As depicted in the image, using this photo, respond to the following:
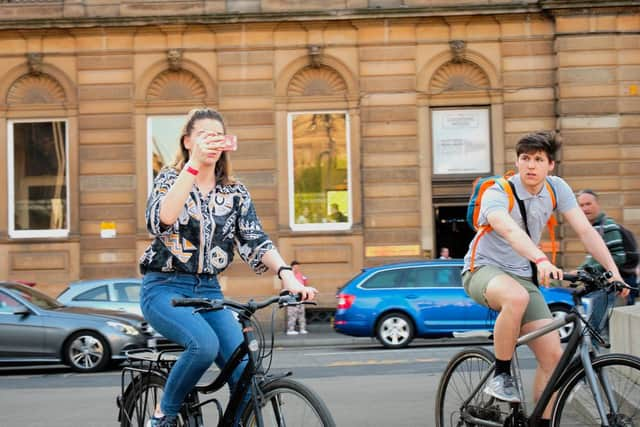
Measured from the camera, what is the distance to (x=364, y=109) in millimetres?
25375

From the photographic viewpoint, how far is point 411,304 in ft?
63.9

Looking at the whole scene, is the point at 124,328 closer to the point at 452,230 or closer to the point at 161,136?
the point at 161,136

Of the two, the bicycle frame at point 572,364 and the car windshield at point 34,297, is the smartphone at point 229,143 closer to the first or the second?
the bicycle frame at point 572,364

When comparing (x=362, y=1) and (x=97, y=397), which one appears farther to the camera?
(x=362, y=1)

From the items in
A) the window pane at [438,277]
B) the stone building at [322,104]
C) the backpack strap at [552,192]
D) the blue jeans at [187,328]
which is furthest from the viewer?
the stone building at [322,104]

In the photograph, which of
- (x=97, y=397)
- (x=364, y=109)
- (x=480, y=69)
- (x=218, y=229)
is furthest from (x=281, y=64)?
(x=218, y=229)

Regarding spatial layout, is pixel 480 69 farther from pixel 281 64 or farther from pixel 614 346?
pixel 614 346

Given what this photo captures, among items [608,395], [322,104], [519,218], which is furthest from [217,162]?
[322,104]

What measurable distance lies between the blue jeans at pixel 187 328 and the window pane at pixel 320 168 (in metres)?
20.3

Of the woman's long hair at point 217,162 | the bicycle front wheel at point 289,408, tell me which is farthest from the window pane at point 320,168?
the bicycle front wheel at point 289,408

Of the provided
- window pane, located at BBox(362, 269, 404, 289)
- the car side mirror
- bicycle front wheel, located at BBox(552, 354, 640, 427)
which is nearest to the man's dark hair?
bicycle front wheel, located at BBox(552, 354, 640, 427)

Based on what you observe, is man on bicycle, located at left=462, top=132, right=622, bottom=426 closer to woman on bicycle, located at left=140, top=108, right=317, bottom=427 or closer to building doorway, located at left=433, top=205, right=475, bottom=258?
woman on bicycle, located at left=140, top=108, right=317, bottom=427

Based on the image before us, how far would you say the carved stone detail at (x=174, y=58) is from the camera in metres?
25.4

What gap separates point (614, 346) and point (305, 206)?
1779cm
